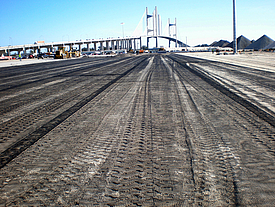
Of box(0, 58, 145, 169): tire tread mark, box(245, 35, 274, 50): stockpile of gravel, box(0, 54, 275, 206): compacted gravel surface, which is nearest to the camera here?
box(0, 54, 275, 206): compacted gravel surface

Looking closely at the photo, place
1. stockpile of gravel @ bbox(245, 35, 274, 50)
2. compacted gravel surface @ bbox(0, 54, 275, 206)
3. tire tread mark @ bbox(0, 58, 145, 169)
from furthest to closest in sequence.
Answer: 1. stockpile of gravel @ bbox(245, 35, 274, 50)
2. tire tread mark @ bbox(0, 58, 145, 169)
3. compacted gravel surface @ bbox(0, 54, 275, 206)

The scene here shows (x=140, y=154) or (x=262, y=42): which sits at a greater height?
(x=262, y=42)

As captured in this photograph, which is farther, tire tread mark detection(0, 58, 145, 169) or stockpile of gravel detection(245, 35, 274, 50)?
stockpile of gravel detection(245, 35, 274, 50)

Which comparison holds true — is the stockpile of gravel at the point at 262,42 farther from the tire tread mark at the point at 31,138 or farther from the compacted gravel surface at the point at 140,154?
the tire tread mark at the point at 31,138

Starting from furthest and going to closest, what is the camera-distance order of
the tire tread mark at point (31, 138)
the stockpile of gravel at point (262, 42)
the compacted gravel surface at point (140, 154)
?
the stockpile of gravel at point (262, 42) < the tire tread mark at point (31, 138) < the compacted gravel surface at point (140, 154)

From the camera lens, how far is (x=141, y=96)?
9625 millimetres

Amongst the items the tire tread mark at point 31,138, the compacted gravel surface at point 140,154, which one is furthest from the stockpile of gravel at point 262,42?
the tire tread mark at point 31,138

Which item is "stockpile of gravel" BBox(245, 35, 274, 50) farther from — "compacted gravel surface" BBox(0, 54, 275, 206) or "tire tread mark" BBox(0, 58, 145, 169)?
"tire tread mark" BBox(0, 58, 145, 169)

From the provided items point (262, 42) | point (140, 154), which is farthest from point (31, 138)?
point (262, 42)

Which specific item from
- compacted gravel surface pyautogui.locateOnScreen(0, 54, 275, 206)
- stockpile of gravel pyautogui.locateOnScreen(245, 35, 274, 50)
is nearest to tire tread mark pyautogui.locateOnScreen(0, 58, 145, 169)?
compacted gravel surface pyautogui.locateOnScreen(0, 54, 275, 206)

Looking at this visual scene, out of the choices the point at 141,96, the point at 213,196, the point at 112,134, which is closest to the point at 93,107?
the point at 141,96

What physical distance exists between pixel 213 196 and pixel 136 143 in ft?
6.61

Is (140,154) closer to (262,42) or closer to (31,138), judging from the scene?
(31,138)

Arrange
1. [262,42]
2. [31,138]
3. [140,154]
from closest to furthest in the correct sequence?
1. [140,154]
2. [31,138]
3. [262,42]
